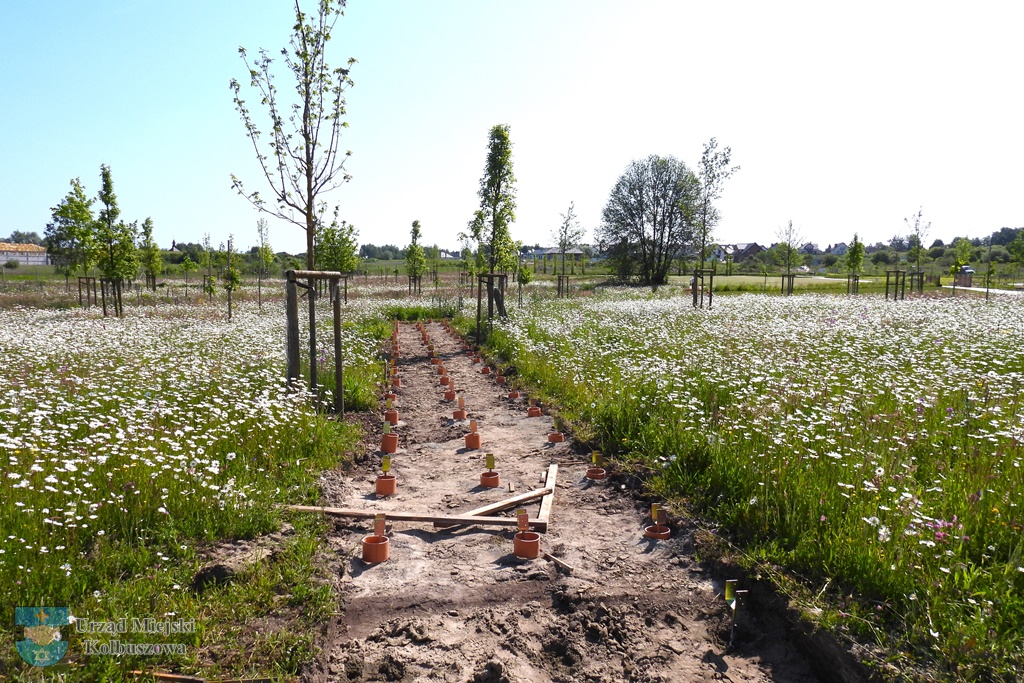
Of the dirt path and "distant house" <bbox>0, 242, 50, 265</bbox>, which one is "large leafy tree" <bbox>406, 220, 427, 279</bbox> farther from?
"distant house" <bbox>0, 242, 50, 265</bbox>

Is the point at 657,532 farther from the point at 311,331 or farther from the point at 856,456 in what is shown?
the point at 311,331

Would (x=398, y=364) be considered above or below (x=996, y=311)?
below

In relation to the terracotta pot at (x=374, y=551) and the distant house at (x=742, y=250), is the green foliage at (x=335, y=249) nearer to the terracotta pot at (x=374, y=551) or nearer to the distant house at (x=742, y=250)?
the terracotta pot at (x=374, y=551)

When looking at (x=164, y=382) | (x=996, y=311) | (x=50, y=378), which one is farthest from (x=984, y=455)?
(x=996, y=311)

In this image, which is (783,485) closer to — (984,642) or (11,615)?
(984,642)

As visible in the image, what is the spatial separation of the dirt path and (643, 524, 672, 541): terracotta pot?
67mm

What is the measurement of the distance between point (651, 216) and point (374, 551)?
58227 millimetres

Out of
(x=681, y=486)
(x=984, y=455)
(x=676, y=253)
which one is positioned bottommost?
(x=681, y=486)

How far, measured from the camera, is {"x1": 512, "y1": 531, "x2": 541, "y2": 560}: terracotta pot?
15.9 feet

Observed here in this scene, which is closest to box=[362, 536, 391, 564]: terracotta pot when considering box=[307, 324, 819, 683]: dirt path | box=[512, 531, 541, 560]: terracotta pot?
box=[307, 324, 819, 683]: dirt path

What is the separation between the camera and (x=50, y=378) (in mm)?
8438

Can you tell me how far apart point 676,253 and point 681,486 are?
57603 millimetres

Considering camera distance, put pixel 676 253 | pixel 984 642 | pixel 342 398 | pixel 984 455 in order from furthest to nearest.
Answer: pixel 676 253 < pixel 342 398 < pixel 984 455 < pixel 984 642

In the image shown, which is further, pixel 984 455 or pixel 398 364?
pixel 398 364
